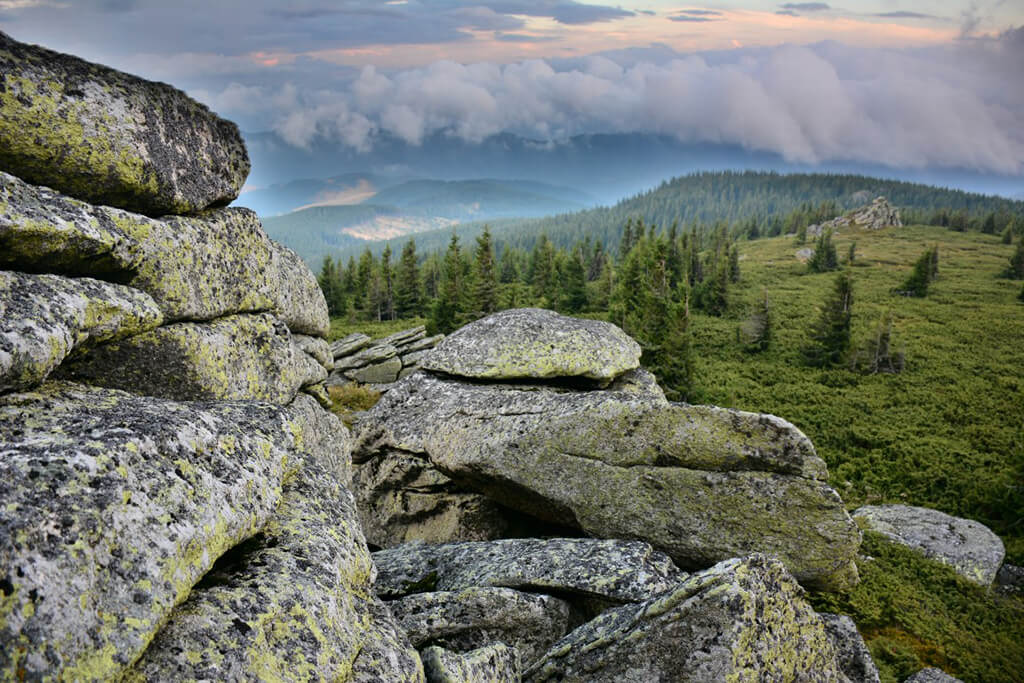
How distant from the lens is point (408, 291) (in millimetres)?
112250

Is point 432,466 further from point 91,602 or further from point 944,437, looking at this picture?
point 944,437

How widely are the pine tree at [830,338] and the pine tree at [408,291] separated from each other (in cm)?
7194

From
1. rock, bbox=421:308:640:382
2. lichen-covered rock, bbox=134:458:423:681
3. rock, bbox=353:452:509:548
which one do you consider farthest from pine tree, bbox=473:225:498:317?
lichen-covered rock, bbox=134:458:423:681

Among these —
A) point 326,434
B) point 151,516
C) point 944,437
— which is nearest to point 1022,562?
point 944,437

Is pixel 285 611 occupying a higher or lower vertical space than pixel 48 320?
lower

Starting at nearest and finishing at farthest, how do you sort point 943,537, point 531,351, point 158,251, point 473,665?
point 473,665 → point 158,251 → point 531,351 → point 943,537

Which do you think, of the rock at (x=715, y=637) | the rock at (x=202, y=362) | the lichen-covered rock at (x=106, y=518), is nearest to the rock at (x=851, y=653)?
the rock at (x=715, y=637)

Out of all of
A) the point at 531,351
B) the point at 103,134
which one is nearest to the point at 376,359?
the point at 531,351

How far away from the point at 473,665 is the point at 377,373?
155 feet

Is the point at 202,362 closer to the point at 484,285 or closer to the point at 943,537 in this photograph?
the point at 943,537

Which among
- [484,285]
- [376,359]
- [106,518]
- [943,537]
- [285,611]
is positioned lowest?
[376,359]

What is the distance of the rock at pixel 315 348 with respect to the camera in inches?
582

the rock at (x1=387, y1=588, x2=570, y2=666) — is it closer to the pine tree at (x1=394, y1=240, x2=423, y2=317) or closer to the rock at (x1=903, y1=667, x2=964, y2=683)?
the rock at (x1=903, y1=667, x2=964, y2=683)

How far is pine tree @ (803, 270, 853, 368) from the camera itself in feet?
208
